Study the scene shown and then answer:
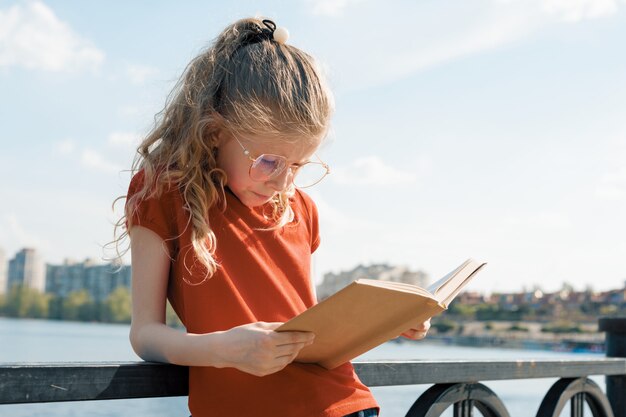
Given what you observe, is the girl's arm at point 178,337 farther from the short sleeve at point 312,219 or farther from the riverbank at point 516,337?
the riverbank at point 516,337

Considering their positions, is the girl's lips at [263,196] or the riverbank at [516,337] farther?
the riverbank at [516,337]

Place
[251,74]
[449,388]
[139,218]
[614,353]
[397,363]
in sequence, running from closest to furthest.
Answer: [139,218] → [251,74] → [397,363] → [449,388] → [614,353]

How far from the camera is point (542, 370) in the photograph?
2.42 metres

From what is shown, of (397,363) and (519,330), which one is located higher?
(519,330)

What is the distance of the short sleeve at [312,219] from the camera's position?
180 centimetres

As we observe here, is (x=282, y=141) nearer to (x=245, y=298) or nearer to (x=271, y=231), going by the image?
(x=271, y=231)

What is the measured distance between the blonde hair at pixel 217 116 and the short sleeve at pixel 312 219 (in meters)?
0.14

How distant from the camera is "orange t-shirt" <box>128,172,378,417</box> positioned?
1469 mm

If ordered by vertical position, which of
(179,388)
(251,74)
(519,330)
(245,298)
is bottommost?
(179,388)

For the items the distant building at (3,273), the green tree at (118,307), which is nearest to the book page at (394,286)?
the green tree at (118,307)

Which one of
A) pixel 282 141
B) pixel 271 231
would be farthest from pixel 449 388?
pixel 282 141

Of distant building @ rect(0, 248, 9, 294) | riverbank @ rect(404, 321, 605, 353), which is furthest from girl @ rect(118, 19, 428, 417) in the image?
distant building @ rect(0, 248, 9, 294)

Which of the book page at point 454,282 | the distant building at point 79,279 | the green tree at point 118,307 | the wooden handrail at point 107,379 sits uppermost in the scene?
the distant building at point 79,279

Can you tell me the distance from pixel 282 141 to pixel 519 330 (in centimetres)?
6454
